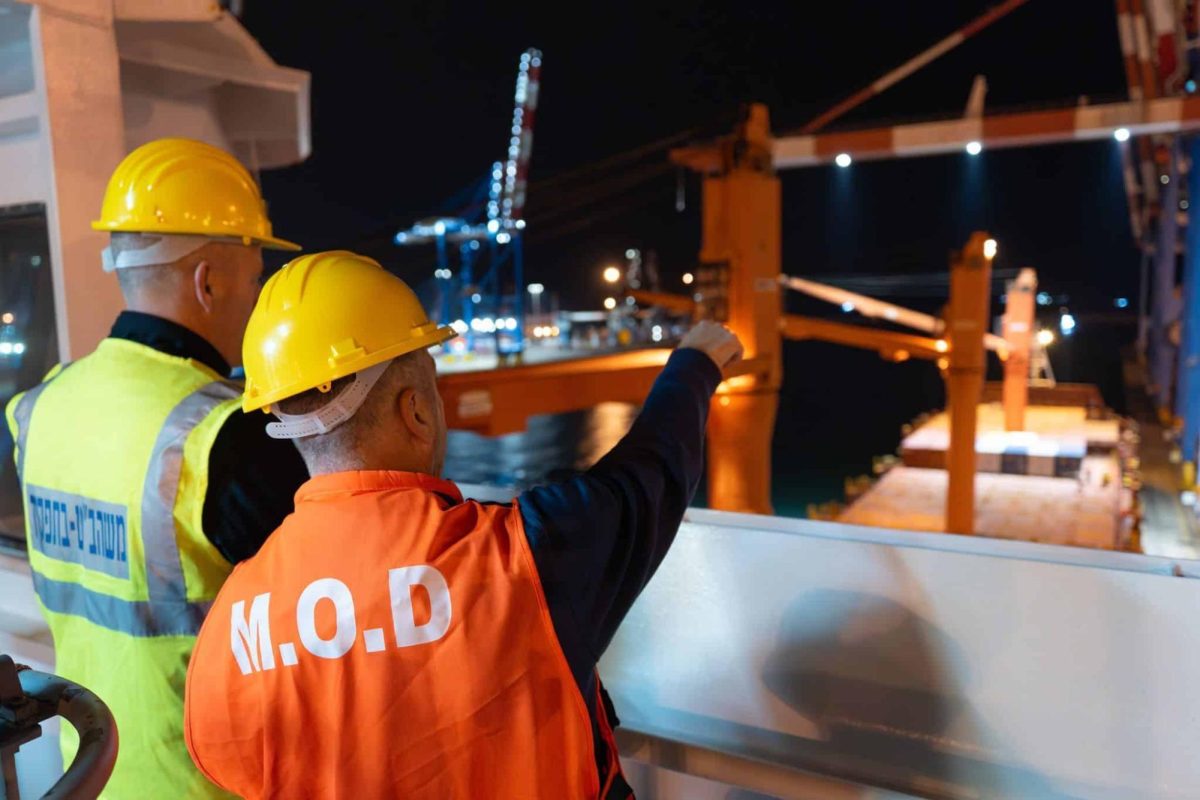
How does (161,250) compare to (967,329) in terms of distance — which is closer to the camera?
(161,250)

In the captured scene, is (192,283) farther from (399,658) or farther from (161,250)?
(399,658)

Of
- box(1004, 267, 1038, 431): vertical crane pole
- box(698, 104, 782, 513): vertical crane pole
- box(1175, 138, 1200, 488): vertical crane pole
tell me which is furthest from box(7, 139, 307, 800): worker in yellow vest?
box(1175, 138, 1200, 488): vertical crane pole

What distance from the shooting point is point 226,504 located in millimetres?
1484

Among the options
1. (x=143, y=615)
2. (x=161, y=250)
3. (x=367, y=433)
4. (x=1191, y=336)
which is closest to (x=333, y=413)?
(x=367, y=433)

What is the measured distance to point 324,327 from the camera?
1236mm

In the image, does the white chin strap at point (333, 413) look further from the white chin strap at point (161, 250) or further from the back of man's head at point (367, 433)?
the white chin strap at point (161, 250)

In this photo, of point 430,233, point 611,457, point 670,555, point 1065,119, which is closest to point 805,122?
point 1065,119

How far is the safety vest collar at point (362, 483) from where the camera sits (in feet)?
3.92

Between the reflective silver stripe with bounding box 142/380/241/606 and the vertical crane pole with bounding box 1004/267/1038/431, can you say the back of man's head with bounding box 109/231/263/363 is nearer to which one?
the reflective silver stripe with bounding box 142/380/241/606

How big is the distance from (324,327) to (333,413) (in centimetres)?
12

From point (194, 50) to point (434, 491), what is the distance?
2.78m

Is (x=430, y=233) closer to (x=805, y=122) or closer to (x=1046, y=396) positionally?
(x=1046, y=396)

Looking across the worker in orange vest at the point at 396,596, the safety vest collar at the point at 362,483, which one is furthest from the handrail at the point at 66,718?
the safety vest collar at the point at 362,483

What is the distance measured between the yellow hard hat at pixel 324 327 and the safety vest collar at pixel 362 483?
5.2 inches
